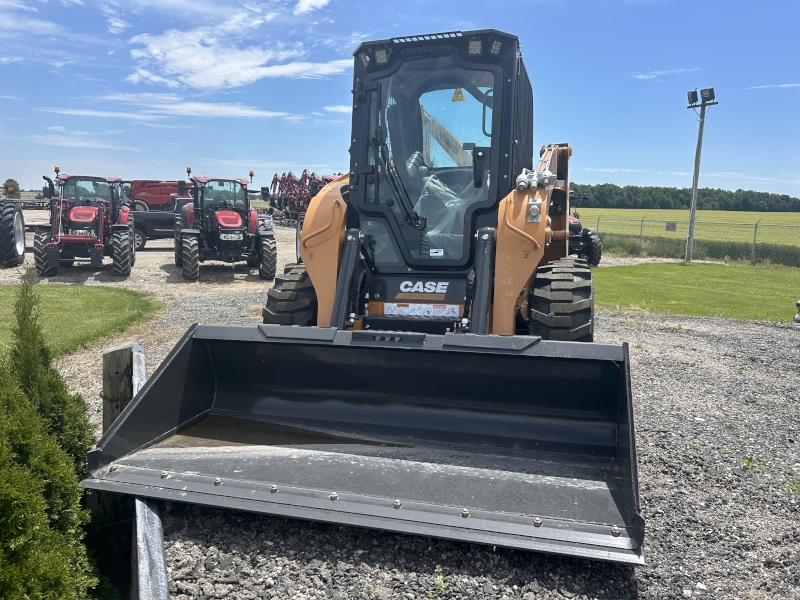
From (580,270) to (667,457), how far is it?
154 cm

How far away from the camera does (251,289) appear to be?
14.3m

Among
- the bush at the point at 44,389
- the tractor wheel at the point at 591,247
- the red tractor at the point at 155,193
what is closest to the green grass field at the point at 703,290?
the tractor wheel at the point at 591,247

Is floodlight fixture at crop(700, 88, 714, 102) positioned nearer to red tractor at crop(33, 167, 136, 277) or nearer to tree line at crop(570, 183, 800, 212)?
red tractor at crop(33, 167, 136, 277)

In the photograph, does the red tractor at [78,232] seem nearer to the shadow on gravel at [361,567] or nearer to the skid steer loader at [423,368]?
the skid steer loader at [423,368]

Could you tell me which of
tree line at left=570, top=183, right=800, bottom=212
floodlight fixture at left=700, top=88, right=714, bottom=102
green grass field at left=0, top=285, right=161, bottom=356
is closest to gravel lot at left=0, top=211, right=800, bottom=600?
green grass field at left=0, top=285, right=161, bottom=356

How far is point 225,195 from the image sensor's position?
1680 centimetres

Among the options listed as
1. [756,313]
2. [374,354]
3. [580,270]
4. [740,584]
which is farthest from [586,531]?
[756,313]

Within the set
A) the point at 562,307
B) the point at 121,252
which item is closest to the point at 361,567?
the point at 562,307

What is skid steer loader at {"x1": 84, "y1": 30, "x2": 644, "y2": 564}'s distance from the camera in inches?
129

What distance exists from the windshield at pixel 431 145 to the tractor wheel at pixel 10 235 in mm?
14222

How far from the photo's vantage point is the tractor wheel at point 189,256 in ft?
49.1

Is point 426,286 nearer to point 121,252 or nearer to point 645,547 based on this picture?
point 645,547

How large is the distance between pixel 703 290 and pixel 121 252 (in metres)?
14.5

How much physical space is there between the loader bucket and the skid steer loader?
1cm
